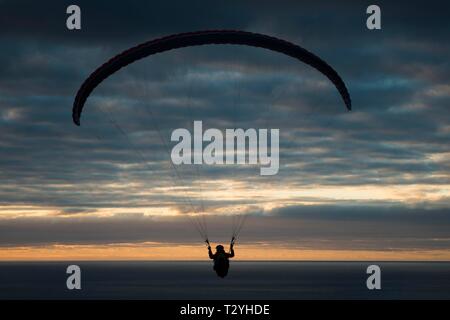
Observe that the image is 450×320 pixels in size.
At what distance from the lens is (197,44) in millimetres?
27594

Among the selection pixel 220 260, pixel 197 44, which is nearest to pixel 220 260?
pixel 220 260

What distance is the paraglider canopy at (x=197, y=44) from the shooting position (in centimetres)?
2739

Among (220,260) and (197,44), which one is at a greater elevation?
(197,44)

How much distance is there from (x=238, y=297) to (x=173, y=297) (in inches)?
Answer: 634

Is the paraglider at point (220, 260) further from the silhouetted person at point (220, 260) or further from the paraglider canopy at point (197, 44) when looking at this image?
the paraglider canopy at point (197, 44)

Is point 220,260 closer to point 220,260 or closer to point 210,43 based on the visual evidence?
point 220,260

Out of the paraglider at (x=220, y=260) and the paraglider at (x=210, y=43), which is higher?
the paraglider at (x=210, y=43)

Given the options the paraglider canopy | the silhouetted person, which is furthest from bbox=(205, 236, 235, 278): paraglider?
the paraglider canopy

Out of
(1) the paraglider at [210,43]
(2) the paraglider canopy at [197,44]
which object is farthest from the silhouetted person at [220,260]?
(2) the paraglider canopy at [197,44]

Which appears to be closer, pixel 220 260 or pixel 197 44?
pixel 197 44

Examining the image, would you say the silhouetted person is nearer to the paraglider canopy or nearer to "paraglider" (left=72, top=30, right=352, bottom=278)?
"paraglider" (left=72, top=30, right=352, bottom=278)

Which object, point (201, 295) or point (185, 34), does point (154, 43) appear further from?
point (201, 295)
